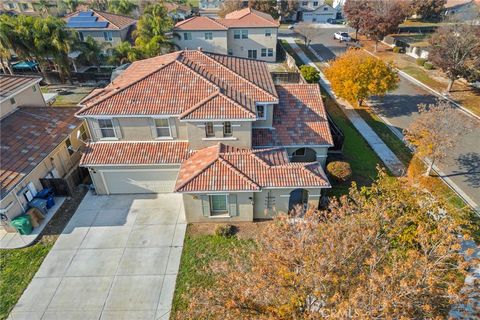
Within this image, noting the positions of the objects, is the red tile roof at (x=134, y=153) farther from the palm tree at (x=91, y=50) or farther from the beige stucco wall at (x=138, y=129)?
the palm tree at (x=91, y=50)

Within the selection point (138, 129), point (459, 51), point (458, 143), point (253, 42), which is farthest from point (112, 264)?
point (253, 42)

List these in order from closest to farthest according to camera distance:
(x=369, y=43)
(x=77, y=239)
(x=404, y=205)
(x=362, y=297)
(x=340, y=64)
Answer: (x=362, y=297)
(x=404, y=205)
(x=77, y=239)
(x=340, y=64)
(x=369, y=43)

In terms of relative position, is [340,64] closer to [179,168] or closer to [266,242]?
[179,168]

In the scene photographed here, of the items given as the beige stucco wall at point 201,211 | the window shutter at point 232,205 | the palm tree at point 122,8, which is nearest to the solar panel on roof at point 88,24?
the palm tree at point 122,8

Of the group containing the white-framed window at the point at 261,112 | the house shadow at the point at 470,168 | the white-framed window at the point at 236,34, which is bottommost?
the house shadow at the point at 470,168

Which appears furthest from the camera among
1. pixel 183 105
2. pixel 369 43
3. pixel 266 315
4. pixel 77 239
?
pixel 369 43

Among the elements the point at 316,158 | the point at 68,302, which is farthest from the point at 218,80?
the point at 68,302
